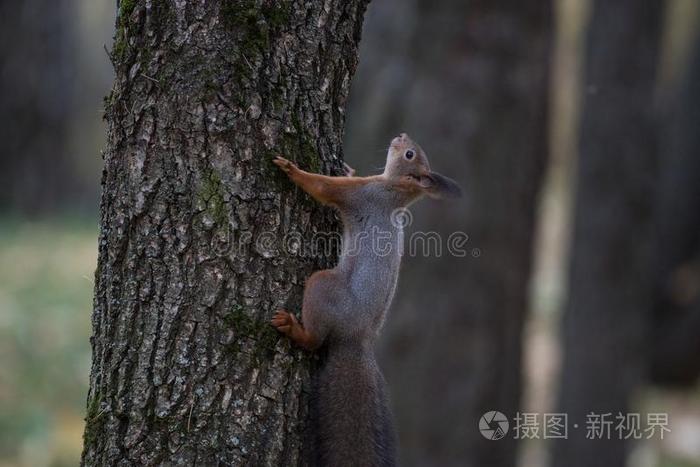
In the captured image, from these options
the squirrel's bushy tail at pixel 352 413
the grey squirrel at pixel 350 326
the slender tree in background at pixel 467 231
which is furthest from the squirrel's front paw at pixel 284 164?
the slender tree in background at pixel 467 231

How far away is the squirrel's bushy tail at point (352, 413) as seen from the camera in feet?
10.1

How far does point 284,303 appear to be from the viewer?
313 centimetres

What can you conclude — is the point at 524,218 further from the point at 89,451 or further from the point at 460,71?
the point at 89,451

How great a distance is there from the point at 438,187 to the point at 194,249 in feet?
4.93

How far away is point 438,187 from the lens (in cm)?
411

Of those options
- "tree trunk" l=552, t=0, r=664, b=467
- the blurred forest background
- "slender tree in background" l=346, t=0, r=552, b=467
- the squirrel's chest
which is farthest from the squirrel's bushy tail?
"tree trunk" l=552, t=0, r=664, b=467

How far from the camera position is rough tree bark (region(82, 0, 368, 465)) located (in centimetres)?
295

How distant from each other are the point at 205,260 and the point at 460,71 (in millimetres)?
4766

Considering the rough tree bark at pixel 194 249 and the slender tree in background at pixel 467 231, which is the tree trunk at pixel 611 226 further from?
the rough tree bark at pixel 194 249

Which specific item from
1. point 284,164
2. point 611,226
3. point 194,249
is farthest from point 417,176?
point 611,226

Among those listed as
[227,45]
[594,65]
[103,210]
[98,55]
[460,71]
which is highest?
[98,55]

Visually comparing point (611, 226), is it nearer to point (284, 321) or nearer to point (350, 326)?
point (350, 326)

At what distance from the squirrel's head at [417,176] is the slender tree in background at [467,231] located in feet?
9.68

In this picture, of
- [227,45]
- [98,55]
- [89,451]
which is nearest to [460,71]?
[227,45]
